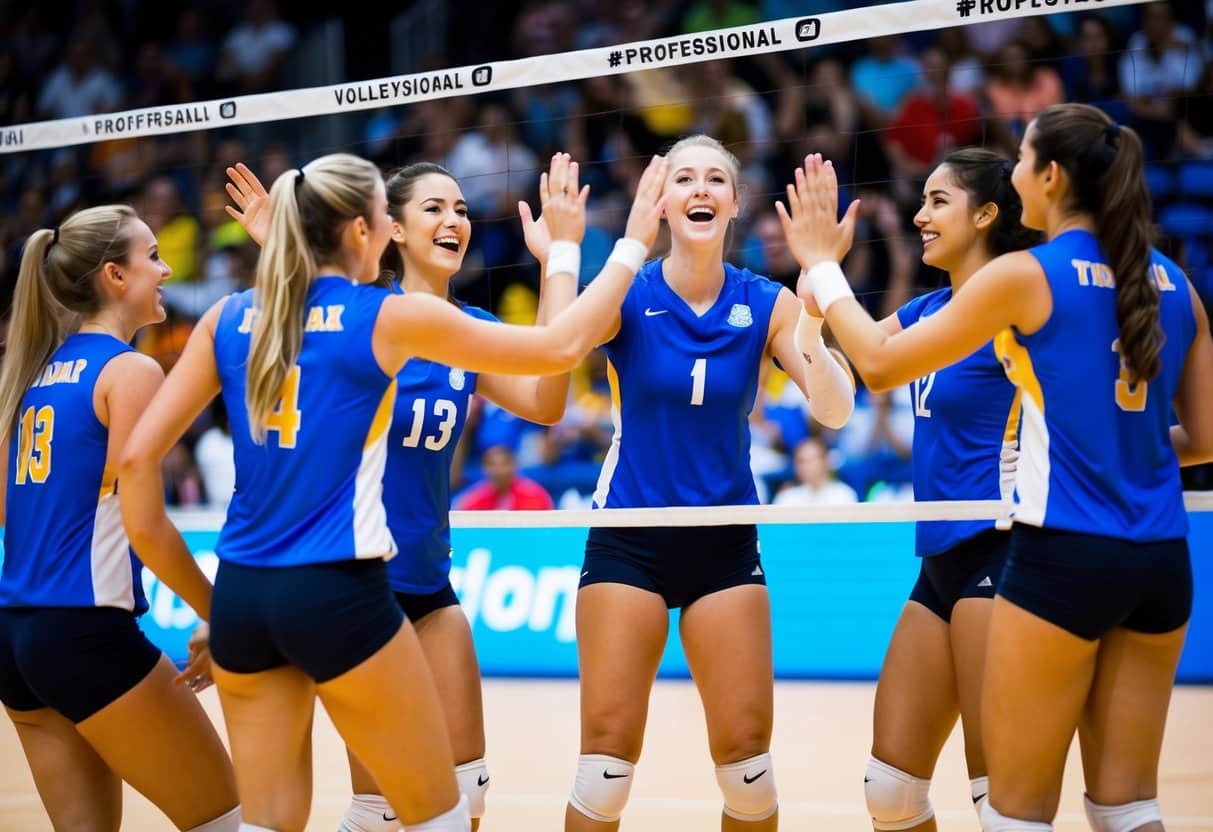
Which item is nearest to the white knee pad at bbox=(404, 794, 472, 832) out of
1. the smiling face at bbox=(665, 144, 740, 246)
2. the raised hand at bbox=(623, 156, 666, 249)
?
the raised hand at bbox=(623, 156, 666, 249)

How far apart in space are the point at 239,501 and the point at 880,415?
710 cm

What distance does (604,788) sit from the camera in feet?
13.5

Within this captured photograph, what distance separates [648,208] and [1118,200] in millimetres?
1213

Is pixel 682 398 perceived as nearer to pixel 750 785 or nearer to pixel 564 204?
pixel 564 204

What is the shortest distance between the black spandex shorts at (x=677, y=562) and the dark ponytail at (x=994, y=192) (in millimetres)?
1237

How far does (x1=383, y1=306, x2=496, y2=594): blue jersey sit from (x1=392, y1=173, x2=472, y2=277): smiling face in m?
0.37

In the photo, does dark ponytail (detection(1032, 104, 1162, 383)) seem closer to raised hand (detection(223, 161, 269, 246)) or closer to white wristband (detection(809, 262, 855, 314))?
white wristband (detection(809, 262, 855, 314))

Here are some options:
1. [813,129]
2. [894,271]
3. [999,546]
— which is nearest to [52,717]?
[999,546]

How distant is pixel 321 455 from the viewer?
3.14 meters

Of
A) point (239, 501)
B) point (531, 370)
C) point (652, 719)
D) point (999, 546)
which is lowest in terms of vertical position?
point (652, 719)

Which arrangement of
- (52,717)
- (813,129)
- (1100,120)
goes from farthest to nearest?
(813,129) < (52,717) < (1100,120)

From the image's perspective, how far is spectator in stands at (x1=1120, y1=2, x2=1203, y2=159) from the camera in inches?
350

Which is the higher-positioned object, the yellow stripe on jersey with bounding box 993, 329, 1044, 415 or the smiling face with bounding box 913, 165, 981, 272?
the smiling face with bounding box 913, 165, 981, 272

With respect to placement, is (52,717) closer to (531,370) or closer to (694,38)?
(531,370)
